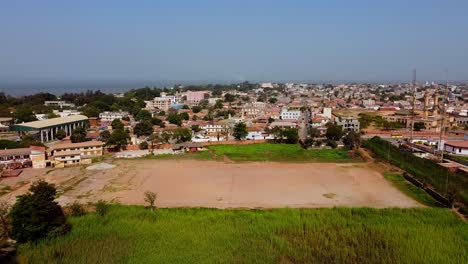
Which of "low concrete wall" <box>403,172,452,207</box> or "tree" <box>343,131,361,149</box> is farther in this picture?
"tree" <box>343,131,361,149</box>

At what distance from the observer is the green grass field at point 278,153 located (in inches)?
1027

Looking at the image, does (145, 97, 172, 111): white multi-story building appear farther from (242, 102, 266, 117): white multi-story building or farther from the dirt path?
the dirt path

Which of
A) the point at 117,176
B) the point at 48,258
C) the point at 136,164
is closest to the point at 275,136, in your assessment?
the point at 136,164

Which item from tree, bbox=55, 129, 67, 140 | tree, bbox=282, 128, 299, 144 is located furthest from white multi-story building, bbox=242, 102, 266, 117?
tree, bbox=55, 129, 67, 140

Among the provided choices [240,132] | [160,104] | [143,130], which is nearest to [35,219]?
[240,132]

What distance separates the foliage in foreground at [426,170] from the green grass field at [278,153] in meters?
2.75

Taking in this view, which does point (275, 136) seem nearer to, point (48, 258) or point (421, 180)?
point (421, 180)

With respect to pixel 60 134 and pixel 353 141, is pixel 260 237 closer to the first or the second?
pixel 353 141

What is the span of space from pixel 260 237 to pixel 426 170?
13.8m

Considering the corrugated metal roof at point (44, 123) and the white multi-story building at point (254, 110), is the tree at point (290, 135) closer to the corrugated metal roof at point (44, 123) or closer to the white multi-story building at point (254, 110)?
the white multi-story building at point (254, 110)

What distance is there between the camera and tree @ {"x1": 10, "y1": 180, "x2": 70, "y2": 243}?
1230cm

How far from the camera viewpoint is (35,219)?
12312 mm

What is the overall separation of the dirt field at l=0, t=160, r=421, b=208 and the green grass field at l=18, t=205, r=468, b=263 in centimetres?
168

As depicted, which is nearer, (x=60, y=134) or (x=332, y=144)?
(x=332, y=144)
